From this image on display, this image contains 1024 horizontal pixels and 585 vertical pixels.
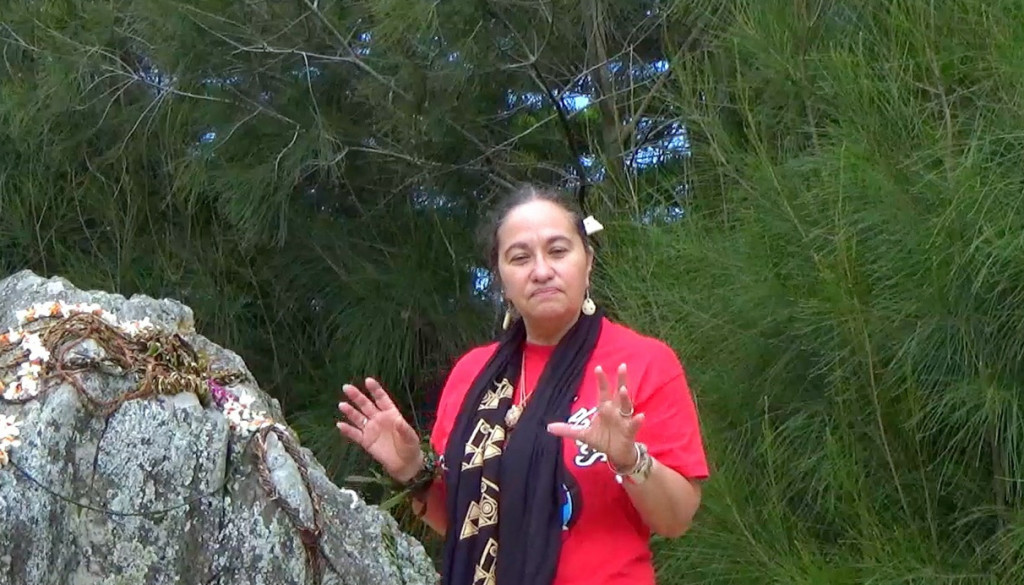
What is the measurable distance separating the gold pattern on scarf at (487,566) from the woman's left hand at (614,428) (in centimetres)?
21

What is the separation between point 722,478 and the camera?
1.86 meters

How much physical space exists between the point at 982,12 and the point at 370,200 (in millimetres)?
1465

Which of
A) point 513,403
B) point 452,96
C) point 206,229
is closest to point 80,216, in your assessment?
point 206,229

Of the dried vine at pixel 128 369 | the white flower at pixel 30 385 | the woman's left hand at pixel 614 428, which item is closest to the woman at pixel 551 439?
the woman's left hand at pixel 614 428

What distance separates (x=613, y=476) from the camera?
1275 millimetres

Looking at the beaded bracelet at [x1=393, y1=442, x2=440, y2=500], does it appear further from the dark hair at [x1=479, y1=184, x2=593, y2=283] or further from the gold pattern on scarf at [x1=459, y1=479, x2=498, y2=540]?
the dark hair at [x1=479, y1=184, x2=593, y2=283]

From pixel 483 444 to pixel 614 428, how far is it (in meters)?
0.25

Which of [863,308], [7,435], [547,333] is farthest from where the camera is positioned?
[863,308]

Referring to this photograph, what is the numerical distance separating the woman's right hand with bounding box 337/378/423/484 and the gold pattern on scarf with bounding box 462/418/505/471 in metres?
0.07

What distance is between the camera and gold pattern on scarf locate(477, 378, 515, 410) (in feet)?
4.55

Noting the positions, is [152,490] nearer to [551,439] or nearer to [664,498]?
[551,439]

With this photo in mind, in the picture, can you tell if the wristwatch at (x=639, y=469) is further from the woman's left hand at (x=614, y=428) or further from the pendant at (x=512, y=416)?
the pendant at (x=512, y=416)

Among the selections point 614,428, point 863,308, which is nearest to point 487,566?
point 614,428

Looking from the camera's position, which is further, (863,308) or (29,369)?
(863,308)
